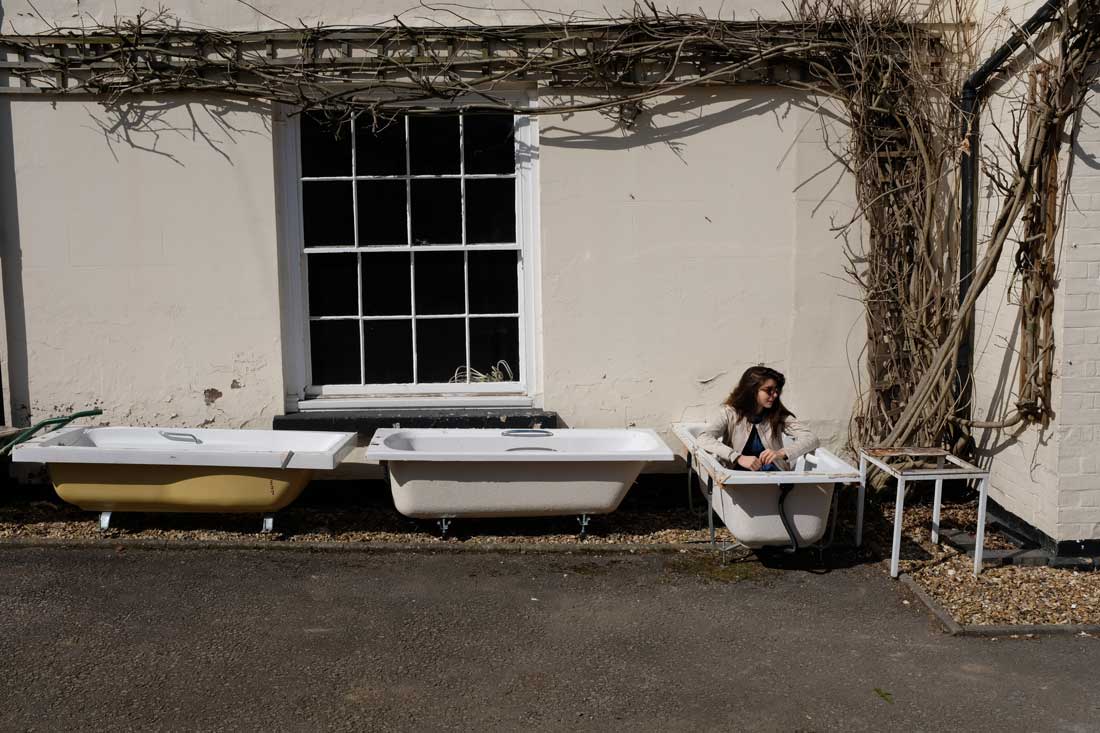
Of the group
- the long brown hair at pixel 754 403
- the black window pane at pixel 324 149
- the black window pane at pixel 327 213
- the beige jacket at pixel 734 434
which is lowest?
the beige jacket at pixel 734 434

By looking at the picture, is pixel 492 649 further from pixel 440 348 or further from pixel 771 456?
pixel 440 348

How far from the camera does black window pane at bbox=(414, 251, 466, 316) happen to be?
21.4 feet

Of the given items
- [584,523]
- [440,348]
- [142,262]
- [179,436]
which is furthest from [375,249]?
[584,523]

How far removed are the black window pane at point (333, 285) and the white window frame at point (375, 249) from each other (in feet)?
0.21

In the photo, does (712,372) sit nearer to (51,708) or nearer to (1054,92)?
(1054,92)

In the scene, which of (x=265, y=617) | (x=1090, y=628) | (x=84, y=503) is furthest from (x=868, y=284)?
(x=84, y=503)

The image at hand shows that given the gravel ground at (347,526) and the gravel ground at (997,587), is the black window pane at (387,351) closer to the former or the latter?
the gravel ground at (347,526)

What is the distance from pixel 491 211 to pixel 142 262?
2157 millimetres

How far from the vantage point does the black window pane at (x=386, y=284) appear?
6527mm

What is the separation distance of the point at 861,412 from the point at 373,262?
320cm

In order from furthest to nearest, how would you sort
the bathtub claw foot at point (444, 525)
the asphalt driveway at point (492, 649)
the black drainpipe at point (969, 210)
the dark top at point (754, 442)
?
the black drainpipe at point (969, 210) < the bathtub claw foot at point (444, 525) < the dark top at point (754, 442) < the asphalt driveway at point (492, 649)

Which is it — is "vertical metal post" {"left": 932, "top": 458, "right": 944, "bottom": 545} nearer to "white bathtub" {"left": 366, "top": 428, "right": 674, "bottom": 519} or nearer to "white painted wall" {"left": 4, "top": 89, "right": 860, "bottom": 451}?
"white painted wall" {"left": 4, "top": 89, "right": 860, "bottom": 451}

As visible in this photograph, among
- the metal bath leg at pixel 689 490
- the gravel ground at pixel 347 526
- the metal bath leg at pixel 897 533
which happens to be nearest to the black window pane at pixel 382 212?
the gravel ground at pixel 347 526

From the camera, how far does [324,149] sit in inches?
253
